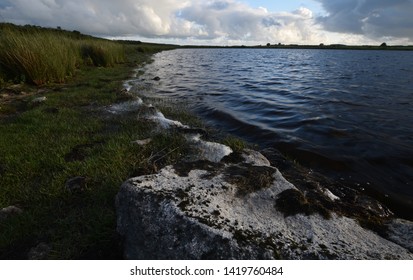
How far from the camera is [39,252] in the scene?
274 centimetres

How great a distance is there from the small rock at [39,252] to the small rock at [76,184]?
0.94 meters

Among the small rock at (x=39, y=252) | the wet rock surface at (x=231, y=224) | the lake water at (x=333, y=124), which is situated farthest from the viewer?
the lake water at (x=333, y=124)

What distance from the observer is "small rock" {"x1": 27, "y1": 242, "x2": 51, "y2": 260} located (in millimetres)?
2693

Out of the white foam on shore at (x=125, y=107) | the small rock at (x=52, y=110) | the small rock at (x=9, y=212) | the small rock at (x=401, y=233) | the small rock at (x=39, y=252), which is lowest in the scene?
the white foam on shore at (x=125, y=107)

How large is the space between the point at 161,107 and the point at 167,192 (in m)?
6.58

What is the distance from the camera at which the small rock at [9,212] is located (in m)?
3.21

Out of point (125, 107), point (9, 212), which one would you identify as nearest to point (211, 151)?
point (9, 212)

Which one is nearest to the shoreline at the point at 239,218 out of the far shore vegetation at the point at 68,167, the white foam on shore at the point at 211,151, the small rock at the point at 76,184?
the far shore vegetation at the point at 68,167

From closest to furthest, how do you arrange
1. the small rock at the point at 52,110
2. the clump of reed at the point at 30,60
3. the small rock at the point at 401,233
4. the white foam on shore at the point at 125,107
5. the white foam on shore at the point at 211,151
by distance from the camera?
the small rock at the point at 401,233 → the white foam on shore at the point at 211,151 → the small rock at the point at 52,110 → the white foam on shore at the point at 125,107 → the clump of reed at the point at 30,60

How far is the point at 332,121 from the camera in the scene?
7953 mm

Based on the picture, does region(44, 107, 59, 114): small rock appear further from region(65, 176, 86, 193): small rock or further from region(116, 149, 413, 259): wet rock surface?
region(116, 149, 413, 259): wet rock surface

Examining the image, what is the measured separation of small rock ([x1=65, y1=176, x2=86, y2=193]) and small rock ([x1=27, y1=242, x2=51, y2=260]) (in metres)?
0.94

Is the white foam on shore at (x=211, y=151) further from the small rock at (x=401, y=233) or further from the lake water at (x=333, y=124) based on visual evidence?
the small rock at (x=401, y=233)

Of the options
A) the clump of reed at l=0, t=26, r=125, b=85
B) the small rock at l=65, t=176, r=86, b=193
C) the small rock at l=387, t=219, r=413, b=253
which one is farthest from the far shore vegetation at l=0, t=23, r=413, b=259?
the small rock at l=387, t=219, r=413, b=253
